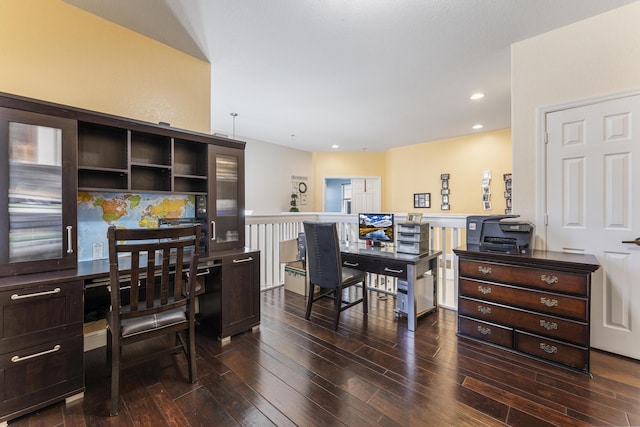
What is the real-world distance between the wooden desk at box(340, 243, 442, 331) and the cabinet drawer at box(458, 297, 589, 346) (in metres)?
0.47

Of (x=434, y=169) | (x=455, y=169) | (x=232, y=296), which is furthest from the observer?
(x=434, y=169)

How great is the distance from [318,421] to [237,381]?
699 millimetres

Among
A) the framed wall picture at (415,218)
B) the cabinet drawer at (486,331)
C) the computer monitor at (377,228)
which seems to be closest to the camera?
the cabinet drawer at (486,331)

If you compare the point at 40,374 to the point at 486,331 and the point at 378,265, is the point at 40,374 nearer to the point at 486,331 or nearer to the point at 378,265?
→ the point at 378,265

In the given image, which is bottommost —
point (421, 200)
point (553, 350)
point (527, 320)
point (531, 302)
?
point (553, 350)

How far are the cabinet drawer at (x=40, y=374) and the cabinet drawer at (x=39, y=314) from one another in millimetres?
56

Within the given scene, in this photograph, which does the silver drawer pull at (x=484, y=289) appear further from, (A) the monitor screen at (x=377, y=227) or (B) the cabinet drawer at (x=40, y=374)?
(B) the cabinet drawer at (x=40, y=374)

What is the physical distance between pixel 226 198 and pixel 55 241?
4.48ft

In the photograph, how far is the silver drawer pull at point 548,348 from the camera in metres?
2.09

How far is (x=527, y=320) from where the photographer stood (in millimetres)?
2227

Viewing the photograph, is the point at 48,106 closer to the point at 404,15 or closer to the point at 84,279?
the point at 84,279

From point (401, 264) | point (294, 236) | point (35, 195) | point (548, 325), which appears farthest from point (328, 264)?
point (35, 195)

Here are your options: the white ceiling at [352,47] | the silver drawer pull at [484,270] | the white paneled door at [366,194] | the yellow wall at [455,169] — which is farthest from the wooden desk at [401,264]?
the white paneled door at [366,194]

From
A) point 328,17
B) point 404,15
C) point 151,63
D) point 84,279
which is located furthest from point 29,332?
point 404,15
